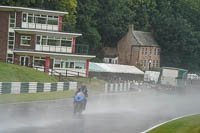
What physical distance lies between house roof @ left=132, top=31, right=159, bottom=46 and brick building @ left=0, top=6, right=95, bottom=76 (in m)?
32.0

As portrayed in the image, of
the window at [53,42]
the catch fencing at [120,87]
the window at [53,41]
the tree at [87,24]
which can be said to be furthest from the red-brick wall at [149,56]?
the window at [53,42]

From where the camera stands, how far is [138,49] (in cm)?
8644

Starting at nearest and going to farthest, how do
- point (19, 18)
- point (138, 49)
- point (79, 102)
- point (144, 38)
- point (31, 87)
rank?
point (79, 102)
point (31, 87)
point (19, 18)
point (138, 49)
point (144, 38)

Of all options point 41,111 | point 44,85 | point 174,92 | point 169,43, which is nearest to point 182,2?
point 169,43

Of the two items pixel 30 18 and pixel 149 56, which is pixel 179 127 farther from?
pixel 149 56

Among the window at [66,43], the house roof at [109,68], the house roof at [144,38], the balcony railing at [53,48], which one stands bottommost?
the house roof at [109,68]

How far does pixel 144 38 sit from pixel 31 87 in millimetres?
57781

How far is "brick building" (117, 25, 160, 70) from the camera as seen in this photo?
86625 millimetres

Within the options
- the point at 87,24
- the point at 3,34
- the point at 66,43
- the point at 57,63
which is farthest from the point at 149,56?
the point at 3,34

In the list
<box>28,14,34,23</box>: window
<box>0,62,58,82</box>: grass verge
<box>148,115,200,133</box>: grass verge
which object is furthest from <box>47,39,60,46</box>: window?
<box>148,115,200,133</box>: grass verge

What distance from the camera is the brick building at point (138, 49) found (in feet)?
284

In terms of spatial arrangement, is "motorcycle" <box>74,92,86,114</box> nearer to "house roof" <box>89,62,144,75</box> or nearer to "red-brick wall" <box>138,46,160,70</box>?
"house roof" <box>89,62,144,75</box>

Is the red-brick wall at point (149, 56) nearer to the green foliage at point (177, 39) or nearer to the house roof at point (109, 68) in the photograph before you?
the green foliage at point (177, 39)

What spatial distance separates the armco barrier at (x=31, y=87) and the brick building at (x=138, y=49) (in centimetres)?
4708
